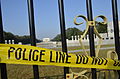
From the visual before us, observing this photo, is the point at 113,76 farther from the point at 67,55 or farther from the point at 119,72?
the point at 67,55

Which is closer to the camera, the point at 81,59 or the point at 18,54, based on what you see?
the point at 18,54

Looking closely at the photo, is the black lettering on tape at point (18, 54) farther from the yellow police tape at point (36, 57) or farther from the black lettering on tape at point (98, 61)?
the black lettering on tape at point (98, 61)

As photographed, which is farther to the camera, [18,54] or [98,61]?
[98,61]

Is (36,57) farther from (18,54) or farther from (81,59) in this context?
(81,59)

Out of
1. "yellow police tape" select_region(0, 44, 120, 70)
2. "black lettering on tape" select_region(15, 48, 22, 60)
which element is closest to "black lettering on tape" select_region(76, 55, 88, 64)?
"yellow police tape" select_region(0, 44, 120, 70)

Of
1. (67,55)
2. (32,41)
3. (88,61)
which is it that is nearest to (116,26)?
(88,61)

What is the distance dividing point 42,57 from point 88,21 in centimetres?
46


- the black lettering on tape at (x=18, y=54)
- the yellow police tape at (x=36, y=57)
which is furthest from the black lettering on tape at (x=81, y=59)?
the black lettering on tape at (x=18, y=54)

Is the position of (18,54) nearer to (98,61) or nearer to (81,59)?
(81,59)

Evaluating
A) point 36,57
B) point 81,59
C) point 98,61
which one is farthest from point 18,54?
point 98,61

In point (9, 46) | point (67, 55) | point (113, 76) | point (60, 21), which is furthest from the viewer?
point (113, 76)

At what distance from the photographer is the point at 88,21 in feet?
4.00

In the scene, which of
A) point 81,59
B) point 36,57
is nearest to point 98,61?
point 81,59

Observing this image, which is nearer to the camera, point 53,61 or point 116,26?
point 53,61
